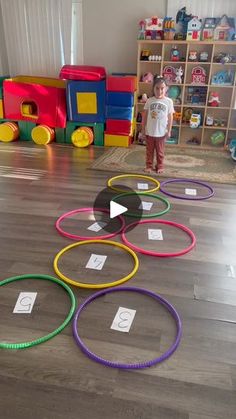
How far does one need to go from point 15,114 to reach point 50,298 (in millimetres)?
4057

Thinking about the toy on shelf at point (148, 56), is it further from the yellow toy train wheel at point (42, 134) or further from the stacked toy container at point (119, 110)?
the yellow toy train wheel at point (42, 134)

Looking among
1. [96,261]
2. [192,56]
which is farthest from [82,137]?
[96,261]

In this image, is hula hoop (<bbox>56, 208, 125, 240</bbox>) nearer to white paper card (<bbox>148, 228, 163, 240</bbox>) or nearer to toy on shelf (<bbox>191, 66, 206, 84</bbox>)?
white paper card (<bbox>148, 228, 163, 240</bbox>)

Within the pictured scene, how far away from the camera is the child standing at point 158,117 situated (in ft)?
12.3

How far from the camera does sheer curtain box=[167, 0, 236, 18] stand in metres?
4.71

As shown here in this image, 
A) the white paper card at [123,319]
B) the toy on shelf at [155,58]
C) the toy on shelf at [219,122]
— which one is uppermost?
the toy on shelf at [155,58]

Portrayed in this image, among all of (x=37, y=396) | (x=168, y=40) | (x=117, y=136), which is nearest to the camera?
(x=37, y=396)

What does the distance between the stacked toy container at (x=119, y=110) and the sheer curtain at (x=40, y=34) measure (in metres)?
1.13

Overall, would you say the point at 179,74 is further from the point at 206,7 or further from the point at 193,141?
the point at 193,141

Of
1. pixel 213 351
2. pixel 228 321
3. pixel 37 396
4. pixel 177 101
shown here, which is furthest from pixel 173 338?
pixel 177 101

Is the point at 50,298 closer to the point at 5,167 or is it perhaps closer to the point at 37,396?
the point at 37,396

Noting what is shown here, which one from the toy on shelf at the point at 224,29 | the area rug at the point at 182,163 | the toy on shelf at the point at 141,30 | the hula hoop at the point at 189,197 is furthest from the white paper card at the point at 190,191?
the toy on shelf at the point at 141,30

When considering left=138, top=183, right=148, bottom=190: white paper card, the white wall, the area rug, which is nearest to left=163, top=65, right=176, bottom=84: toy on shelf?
the white wall

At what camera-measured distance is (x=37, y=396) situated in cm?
143
